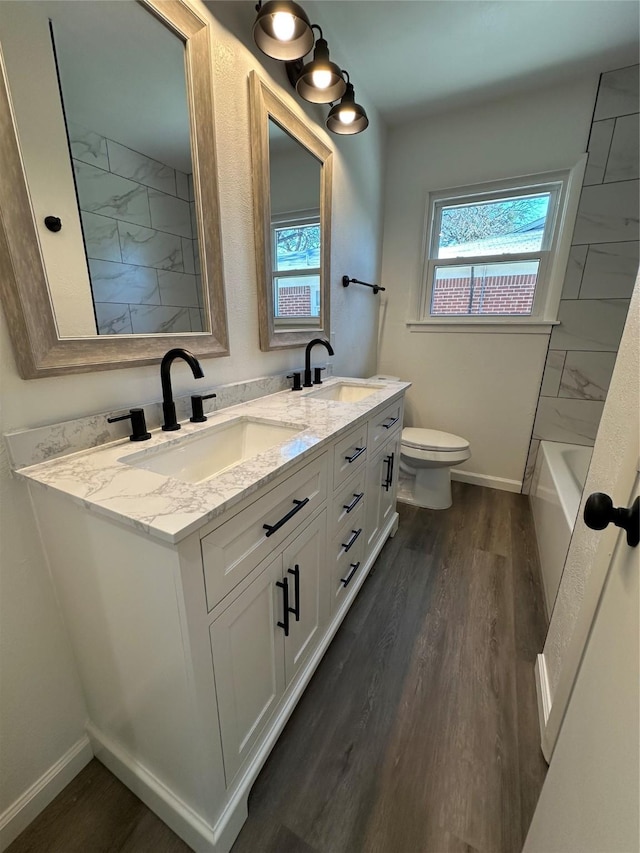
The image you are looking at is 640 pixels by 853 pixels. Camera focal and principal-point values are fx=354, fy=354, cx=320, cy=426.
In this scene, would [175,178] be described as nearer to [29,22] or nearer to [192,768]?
[29,22]

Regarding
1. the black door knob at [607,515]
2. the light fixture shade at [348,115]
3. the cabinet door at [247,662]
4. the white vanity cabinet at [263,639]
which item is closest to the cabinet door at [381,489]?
the white vanity cabinet at [263,639]

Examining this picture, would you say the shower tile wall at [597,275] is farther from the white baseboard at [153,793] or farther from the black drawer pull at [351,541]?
the white baseboard at [153,793]

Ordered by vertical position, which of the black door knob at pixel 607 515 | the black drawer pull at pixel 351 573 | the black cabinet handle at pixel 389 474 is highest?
the black door knob at pixel 607 515

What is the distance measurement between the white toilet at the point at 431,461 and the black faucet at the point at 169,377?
154cm

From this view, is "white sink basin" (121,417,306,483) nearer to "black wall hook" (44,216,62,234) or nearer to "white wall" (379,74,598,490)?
"black wall hook" (44,216,62,234)

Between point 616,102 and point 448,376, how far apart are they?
172 centimetres

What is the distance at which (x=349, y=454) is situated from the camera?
1.28 m

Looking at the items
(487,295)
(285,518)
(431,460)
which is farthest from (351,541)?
(487,295)

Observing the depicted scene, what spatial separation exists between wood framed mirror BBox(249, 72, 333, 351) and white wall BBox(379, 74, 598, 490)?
1002 mm

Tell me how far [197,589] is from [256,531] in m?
0.18

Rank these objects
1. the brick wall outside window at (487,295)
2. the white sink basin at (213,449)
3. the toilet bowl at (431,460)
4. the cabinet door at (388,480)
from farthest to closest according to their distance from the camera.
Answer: the brick wall outside window at (487,295), the toilet bowl at (431,460), the cabinet door at (388,480), the white sink basin at (213,449)

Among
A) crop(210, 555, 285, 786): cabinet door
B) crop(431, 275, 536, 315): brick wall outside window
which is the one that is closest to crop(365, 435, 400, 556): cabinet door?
crop(210, 555, 285, 786): cabinet door

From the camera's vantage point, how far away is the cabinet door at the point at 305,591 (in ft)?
3.26

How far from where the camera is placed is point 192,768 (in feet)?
2.60
